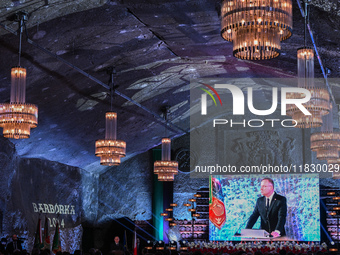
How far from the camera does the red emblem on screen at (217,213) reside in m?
22.3

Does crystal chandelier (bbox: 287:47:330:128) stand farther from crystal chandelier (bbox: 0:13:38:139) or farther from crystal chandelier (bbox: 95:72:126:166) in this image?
crystal chandelier (bbox: 95:72:126:166)

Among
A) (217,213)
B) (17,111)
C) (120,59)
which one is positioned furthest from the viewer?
(217,213)

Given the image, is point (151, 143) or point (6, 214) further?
point (151, 143)

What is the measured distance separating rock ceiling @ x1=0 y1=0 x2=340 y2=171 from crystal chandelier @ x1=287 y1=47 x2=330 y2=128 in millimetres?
1134

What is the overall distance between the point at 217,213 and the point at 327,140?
10.7 meters

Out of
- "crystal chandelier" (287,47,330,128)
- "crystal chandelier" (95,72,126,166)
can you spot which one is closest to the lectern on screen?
"crystal chandelier" (95,72,126,166)

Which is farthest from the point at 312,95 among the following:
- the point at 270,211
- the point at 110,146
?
the point at 270,211

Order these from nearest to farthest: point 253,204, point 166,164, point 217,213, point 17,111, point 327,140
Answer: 1. point 17,111
2. point 327,140
3. point 166,164
4. point 253,204
5. point 217,213

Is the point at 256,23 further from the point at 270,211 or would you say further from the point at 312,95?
the point at 270,211

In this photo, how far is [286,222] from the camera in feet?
71.5

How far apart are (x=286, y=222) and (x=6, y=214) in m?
12.0

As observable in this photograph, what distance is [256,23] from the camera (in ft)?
18.2

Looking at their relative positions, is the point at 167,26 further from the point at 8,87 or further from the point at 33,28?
the point at 8,87

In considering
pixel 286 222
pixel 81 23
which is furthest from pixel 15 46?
pixel 286 222
